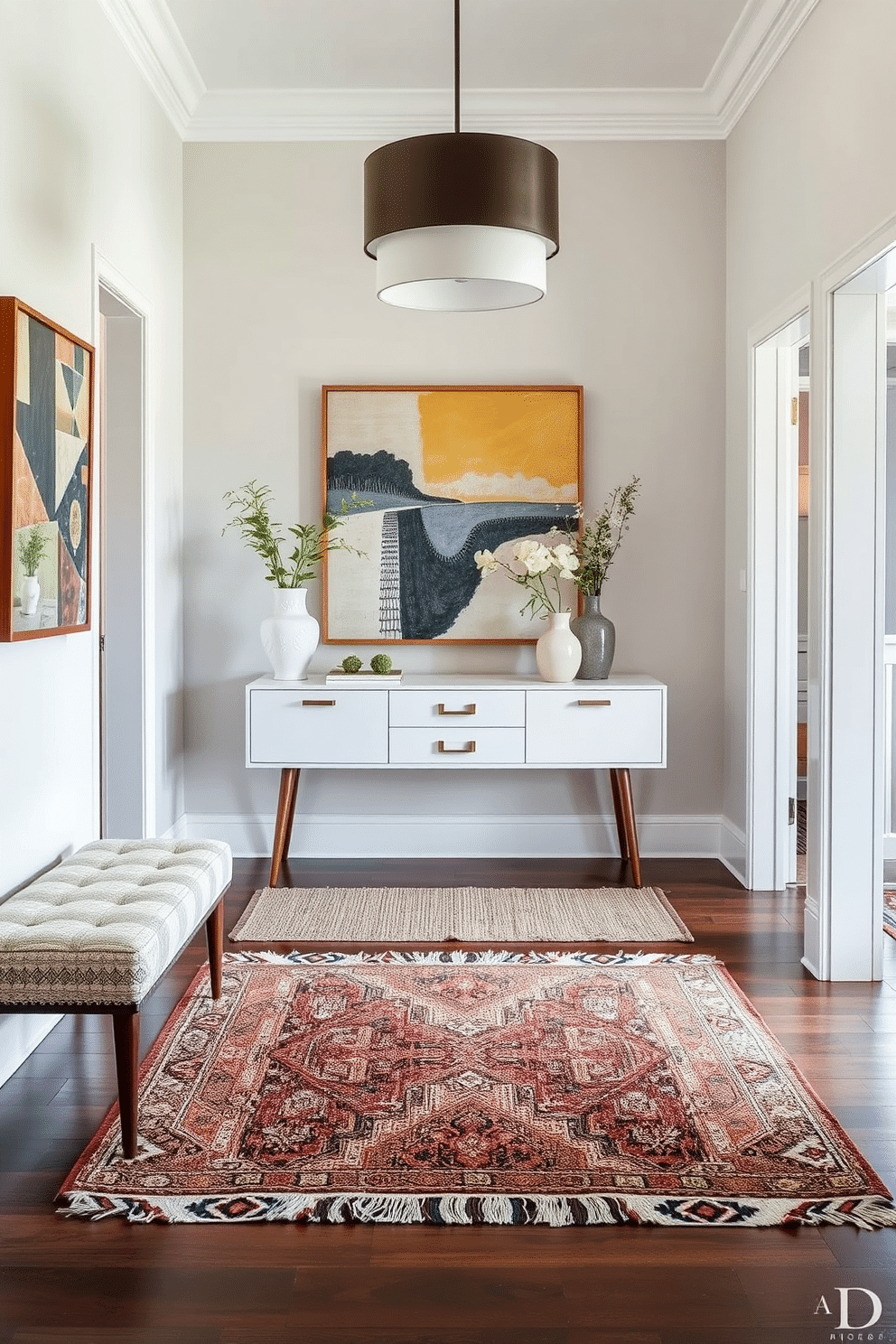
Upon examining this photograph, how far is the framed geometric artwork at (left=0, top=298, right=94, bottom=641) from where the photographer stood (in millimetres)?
2523

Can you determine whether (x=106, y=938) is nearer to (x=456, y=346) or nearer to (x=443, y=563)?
(x=443, y=563)

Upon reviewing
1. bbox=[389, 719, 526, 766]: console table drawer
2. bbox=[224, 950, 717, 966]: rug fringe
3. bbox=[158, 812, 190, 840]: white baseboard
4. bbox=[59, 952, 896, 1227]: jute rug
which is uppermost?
bbox=[389, 719, 526, 766]: console table drawer

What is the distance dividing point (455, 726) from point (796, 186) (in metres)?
2.12

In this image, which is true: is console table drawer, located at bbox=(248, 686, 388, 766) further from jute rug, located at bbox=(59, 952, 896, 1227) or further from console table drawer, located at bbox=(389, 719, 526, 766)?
jute rug, located at bbox=(59, 952, 896, 1227)

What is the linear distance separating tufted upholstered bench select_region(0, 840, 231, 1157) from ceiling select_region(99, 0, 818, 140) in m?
2.63

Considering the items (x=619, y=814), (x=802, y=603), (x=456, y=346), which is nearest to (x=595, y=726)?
(x=619, y=814)

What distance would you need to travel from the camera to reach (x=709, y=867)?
447cm

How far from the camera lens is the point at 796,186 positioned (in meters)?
3.52

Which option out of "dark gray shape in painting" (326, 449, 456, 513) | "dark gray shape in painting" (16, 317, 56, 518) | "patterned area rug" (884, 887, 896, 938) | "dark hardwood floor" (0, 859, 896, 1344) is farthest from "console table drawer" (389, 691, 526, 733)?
"dark hardwood floor" (0, 859, 896, 1344)

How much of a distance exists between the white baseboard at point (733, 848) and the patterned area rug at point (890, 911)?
0.50 meters

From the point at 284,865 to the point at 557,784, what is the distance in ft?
3.80

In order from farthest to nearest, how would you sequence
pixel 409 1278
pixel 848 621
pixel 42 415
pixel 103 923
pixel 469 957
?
pixel 469 957 → pixel 848 621 → pixel 42 415 → pixel 103 923 → pixel 409 1278

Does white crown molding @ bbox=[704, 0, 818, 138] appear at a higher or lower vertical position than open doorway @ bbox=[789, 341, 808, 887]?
higher

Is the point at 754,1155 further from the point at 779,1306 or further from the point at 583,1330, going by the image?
the point at 583,1330
